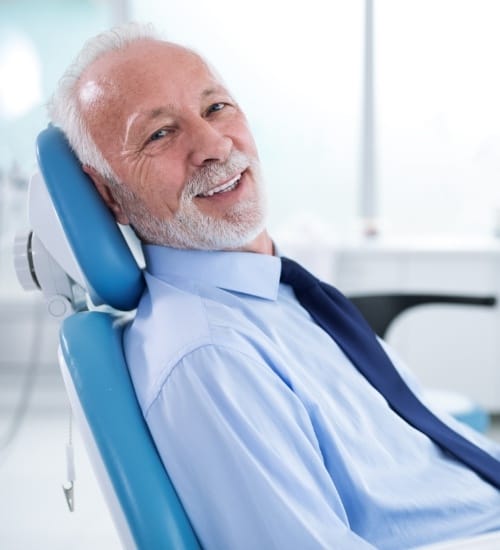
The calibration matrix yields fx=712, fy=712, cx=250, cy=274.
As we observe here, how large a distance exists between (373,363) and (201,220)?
0.39 meters

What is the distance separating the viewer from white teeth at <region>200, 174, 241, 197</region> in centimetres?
115

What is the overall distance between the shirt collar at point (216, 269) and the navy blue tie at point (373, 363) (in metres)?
0.10

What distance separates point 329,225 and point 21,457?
71.1 inches

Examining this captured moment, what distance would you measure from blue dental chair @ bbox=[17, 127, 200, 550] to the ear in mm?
33

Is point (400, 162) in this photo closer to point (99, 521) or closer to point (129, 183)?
point (99, 521)

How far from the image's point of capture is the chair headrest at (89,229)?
107cm

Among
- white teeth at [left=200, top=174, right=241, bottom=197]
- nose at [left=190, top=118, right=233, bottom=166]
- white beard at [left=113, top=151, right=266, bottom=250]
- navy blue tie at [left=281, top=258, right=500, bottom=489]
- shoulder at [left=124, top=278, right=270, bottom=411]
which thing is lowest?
navy blue tie at [left=281, top=258, right=500, bottom=489]

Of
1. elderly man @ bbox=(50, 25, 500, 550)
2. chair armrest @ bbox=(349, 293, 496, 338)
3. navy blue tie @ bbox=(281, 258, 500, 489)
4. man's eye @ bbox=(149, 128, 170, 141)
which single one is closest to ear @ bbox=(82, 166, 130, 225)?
elderly man @ bbox=(50, 25, 500, 550)

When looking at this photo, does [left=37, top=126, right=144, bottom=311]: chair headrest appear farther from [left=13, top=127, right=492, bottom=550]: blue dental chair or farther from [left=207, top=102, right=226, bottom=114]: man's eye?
[left=207, top=102, right=226, bottom=114]: man's eye

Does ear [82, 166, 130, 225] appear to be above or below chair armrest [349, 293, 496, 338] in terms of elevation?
above

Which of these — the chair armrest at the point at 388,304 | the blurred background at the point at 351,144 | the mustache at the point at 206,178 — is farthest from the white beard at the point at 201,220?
the blurred background at the point at 351,144

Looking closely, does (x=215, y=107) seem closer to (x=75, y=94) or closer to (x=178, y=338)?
(x=75, y=94)

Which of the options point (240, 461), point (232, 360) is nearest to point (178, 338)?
point (232, 360)

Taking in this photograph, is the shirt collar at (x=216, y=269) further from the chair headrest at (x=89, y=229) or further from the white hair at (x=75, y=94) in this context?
the white hair at (x=75, y=94)
